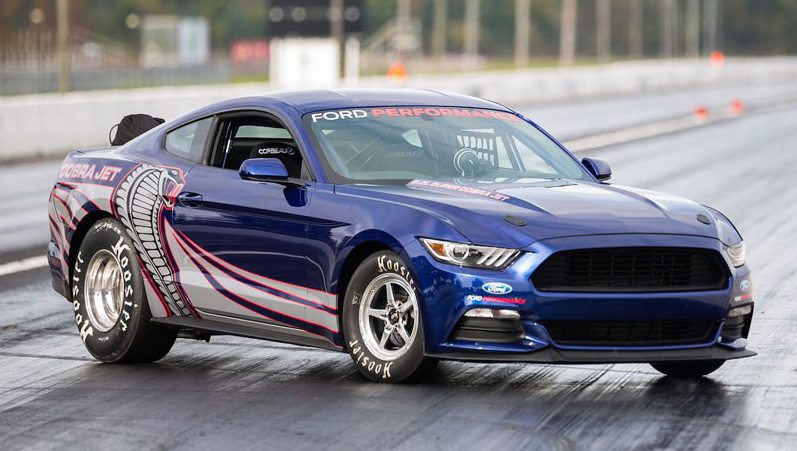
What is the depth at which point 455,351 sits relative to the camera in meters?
7.22

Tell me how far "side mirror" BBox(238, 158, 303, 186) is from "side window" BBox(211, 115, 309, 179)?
46 centimetres

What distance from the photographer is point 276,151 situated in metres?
8.55

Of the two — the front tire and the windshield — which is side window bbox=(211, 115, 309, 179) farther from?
the front tire

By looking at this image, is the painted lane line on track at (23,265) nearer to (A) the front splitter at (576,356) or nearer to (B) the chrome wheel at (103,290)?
(B) the chrome wheel at (103,290)

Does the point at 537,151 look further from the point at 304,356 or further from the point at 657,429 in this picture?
the point at 657,429

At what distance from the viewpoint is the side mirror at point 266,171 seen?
26.1 feet

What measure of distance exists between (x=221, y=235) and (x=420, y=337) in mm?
1467

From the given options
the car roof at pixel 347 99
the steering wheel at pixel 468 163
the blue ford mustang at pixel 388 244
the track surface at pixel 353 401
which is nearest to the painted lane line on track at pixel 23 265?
the track surface at pixel 353 401

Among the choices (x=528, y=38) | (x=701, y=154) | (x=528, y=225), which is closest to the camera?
(x=528, y=225)

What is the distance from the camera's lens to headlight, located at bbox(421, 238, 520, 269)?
23.4 ft

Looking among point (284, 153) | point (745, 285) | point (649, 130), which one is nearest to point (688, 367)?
point (745, 285)

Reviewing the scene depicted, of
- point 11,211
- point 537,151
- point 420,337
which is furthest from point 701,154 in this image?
point 420,337

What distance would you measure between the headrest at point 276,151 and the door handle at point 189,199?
384 mm

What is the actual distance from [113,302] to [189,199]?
0.82 meters
